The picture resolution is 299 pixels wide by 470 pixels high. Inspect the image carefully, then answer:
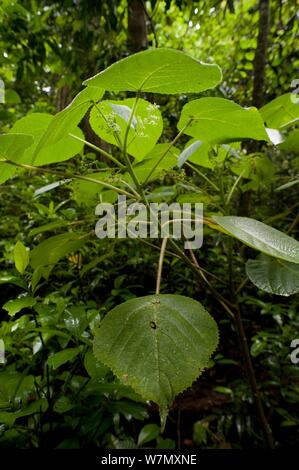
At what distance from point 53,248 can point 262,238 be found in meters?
0.38

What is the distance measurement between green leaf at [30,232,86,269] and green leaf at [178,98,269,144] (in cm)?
28

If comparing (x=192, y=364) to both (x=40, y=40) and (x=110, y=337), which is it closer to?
(x=110, y=337)

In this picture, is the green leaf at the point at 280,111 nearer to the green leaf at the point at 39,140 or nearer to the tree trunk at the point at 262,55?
the green leaf at the point at 39,140

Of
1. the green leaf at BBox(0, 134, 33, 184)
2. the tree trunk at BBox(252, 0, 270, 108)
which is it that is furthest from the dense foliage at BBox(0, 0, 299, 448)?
the tree trunk at BBox(252, 0, 270, 108)

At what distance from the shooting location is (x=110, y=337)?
418mm

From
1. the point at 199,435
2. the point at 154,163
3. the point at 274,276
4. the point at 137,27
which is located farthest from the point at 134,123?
the point at 137,27

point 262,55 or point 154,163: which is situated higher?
point 262,55

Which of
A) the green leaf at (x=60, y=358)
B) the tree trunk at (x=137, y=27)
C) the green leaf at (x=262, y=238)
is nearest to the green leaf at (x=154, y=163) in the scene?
the green leaf at (x=262, y=238)

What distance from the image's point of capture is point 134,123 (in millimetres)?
543

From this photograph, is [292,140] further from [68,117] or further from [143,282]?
[143,282]

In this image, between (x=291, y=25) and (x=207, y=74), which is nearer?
(x=207, y=74)

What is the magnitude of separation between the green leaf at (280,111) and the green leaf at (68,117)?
1.08ft

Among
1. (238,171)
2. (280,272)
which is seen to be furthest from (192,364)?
(238,171)

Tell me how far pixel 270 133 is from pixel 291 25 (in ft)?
6.31
